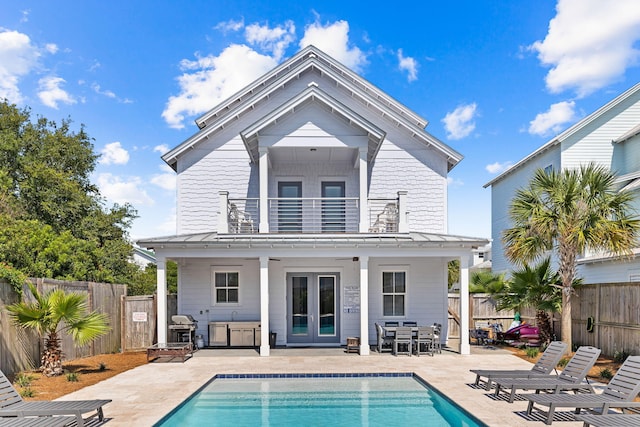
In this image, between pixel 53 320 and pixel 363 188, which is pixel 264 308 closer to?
pixel 363 188

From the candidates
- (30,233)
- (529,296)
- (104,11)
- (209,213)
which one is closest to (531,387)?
(529,296)

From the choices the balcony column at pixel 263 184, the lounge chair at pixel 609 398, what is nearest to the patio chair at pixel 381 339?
the balcony column at pixel 263 184

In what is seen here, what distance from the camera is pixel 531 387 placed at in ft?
27.2

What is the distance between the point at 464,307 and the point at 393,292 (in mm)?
2997

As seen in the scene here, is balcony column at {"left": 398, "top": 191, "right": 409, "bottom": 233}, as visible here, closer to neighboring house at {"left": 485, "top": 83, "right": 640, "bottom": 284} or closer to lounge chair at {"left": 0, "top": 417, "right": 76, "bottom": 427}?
neighboring house at {"left": 485, "top": 83, "right": 640, "bottom": 284}

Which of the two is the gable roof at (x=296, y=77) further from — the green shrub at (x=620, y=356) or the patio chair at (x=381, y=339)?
the green shrub at (x=620, y=356)

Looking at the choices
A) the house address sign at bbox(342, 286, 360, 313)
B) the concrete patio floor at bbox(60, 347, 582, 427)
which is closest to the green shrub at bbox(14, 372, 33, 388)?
the concrete patio floor at bbox(60, 347, 582, 427)

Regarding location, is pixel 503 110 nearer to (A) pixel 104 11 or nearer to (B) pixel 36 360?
(A) pixel 104 11

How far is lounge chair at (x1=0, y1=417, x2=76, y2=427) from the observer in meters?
6.36

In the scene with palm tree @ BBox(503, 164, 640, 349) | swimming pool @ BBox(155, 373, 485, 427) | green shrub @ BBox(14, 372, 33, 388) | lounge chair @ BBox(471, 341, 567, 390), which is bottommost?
swimming pool @ BBox(155, 373, 485, 427)

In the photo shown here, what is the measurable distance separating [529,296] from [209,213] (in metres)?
10.9

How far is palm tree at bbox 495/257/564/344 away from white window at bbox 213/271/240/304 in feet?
29.6

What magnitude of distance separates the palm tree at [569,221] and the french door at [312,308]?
596 centimetres

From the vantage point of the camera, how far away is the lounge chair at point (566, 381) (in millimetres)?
8295
